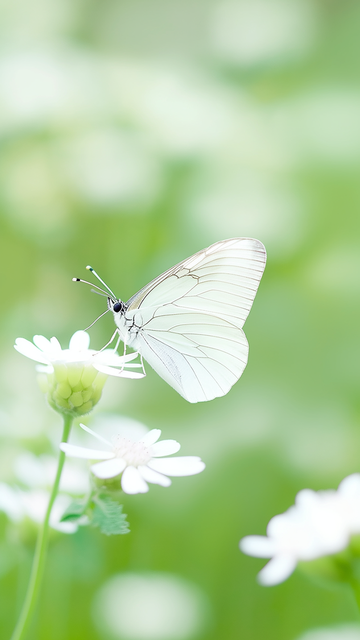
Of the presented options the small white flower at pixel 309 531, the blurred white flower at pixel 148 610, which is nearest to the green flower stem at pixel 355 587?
the small white flower at pixel 309 531

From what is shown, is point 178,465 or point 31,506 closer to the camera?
point 178,465

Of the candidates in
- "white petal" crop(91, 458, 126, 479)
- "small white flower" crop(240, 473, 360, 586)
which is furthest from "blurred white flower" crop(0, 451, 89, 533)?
"small white flower" crop(240, 473, 360, 586)

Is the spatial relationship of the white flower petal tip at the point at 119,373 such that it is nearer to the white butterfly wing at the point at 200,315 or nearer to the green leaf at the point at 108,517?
the green leaf at the point at 108,517

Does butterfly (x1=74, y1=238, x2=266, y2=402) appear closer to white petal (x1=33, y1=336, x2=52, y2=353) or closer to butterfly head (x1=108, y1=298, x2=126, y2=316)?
butterfly head (x1=108, y1=298, x2=126, y2=316)

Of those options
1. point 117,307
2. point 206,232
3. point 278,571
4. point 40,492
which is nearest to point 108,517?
point 278,571

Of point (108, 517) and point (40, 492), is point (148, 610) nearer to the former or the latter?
point (40, 492)

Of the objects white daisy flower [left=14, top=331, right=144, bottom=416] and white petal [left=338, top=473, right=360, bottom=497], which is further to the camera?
white daisy flower [left=14, top=331, right=144, bottom=416]
